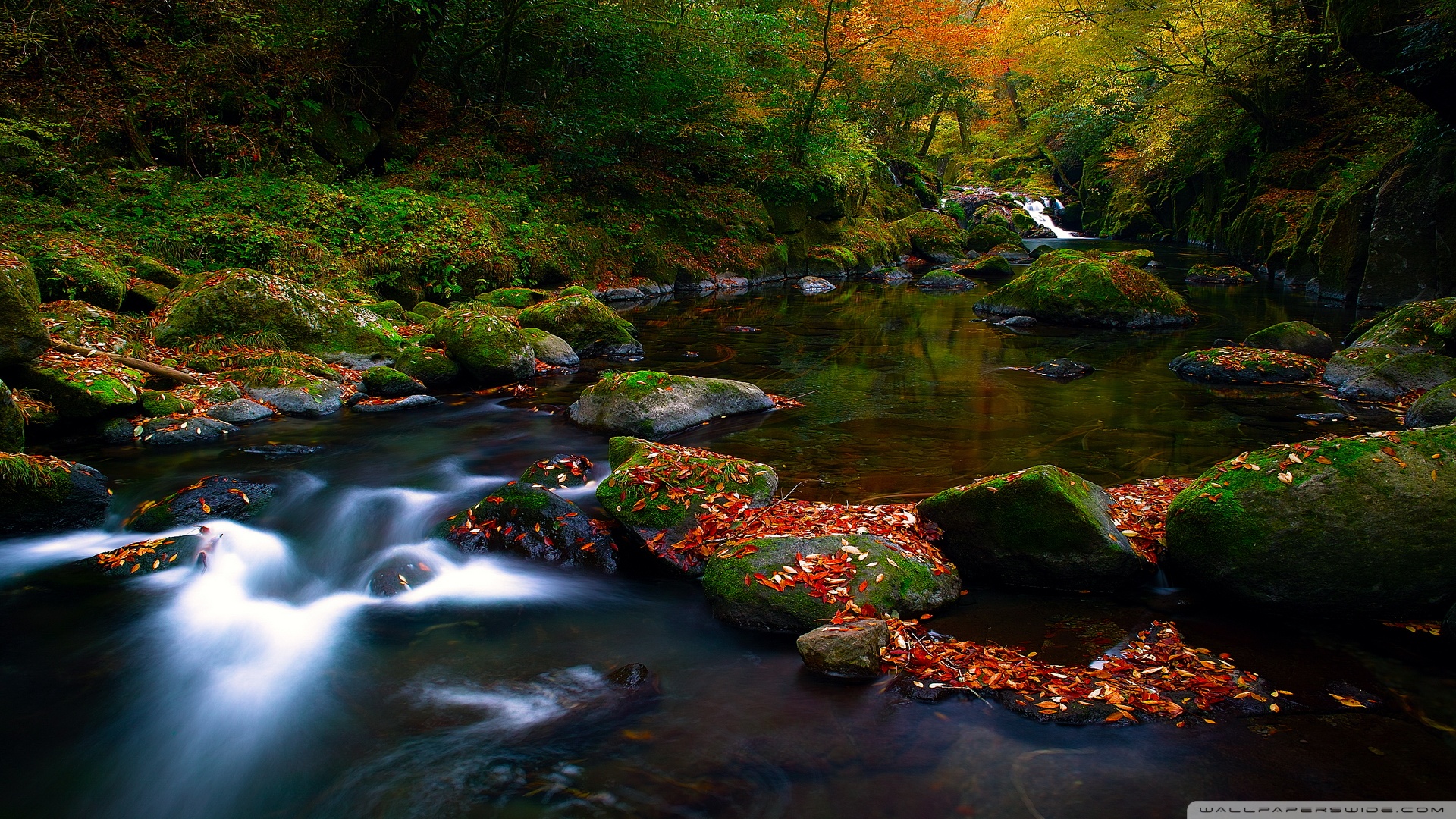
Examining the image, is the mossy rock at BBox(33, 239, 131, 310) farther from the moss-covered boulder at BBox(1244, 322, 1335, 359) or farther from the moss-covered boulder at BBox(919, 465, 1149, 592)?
the moss-covered boulder at BBox(1244, 322, 1335, 359)

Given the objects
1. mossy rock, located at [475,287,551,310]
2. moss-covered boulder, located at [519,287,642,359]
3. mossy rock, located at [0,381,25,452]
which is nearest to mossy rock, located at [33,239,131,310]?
mossy rock, located at [0,381,25,452]

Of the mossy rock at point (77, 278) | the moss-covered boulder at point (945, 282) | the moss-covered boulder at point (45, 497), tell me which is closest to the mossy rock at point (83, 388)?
the moss-covered boulder at point (45, 497)

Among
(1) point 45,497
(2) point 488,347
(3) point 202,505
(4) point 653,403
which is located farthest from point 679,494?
(2) point 488,347

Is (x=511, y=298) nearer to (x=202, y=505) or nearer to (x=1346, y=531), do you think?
(x=202, y=505)

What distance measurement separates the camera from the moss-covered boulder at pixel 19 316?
235 inches

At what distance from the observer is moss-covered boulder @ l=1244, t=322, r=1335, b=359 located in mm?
10875

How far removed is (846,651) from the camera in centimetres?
365

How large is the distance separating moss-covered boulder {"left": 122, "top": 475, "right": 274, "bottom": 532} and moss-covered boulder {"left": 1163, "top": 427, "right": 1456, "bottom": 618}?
6448 millimetres

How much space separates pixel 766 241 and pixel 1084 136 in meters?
22.7

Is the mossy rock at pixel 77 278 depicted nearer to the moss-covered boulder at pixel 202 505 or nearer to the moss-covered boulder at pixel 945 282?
the moss-covered boulder at pixel 202 505

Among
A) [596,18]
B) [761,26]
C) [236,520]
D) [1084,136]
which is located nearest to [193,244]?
[236,520]

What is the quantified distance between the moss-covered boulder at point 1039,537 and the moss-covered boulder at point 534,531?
231 centimetres

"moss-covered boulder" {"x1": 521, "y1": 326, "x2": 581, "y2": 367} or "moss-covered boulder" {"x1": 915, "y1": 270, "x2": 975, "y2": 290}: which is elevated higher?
"moss-covered boulder" {"x1": 521, "y1": 326, "x2": 581, "y2": 367}

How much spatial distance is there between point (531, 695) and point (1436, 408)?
8379mm
